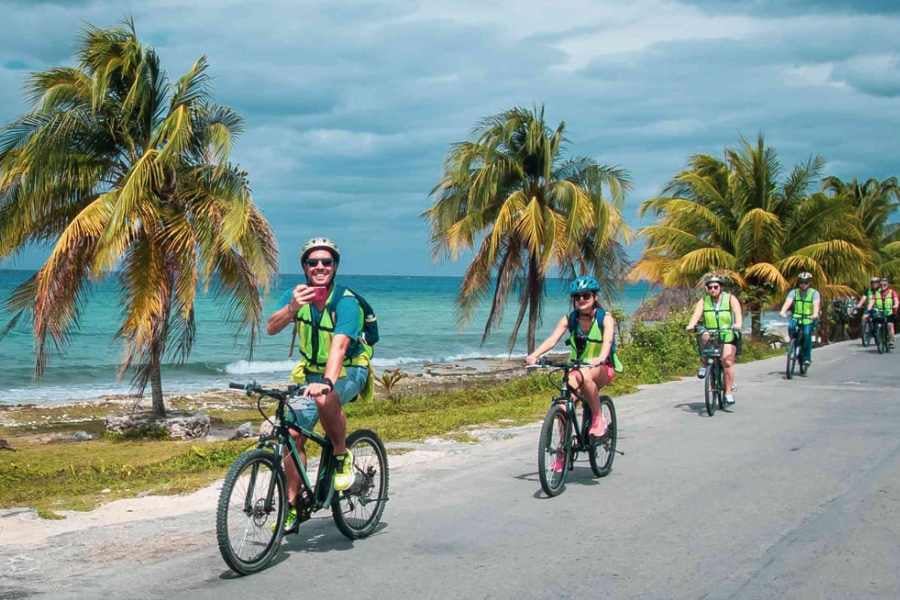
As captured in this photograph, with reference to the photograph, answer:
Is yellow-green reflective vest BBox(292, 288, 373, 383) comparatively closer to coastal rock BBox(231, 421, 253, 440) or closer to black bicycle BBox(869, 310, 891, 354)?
coastal rock BBox(231, 421, 253, 440)

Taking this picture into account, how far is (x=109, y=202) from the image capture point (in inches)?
637

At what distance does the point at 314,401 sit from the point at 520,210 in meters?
17.2

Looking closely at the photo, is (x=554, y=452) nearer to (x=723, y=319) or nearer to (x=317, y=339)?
(x=317, y=339)

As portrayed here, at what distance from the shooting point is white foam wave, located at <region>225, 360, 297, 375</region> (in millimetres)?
36263

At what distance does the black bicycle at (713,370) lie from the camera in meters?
12.8

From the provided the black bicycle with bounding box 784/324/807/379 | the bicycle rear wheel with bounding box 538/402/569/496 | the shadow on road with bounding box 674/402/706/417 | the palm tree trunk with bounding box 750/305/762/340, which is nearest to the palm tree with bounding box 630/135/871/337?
the palm tree trunk with bounding box 750/305/762/340

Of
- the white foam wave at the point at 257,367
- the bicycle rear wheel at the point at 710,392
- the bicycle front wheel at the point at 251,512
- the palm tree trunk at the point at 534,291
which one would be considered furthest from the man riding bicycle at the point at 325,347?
the white foam wave at the point at 257,367

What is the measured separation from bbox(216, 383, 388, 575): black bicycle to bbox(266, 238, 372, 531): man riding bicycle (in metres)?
0.07

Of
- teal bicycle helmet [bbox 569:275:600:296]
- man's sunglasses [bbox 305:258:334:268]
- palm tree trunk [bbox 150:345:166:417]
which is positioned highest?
man's sunglasses [bbox 305:258:334:268]

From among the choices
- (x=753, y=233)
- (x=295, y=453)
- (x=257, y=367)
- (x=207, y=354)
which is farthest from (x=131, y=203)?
(x=207, y=354)

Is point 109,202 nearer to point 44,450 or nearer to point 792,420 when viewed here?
point 44,450

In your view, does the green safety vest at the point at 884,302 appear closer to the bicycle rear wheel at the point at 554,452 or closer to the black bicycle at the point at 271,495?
the bicycle rear wheel at the point at 554,452

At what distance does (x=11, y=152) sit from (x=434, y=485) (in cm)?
1174

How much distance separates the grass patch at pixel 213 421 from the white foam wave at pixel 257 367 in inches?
450
